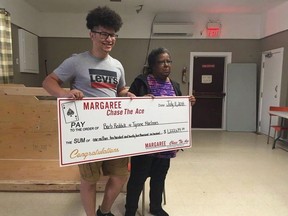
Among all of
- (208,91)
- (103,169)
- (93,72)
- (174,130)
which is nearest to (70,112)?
(93,72)

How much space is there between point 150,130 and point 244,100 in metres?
4.67

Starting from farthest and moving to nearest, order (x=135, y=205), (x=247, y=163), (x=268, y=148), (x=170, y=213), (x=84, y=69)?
1. (x=268, y=148)
2. (x=247, y=163)
3. (x=170, y=213)
4. (x=135, y=205)
5. (x=84, y=69)

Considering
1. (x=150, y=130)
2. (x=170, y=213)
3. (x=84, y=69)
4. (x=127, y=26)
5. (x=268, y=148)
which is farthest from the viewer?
(x=127, y=26)

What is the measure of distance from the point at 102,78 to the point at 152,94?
420 mm

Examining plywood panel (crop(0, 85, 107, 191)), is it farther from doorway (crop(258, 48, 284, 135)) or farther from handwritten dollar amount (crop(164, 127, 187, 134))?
doorway (crop(258, 48, 284, 135))

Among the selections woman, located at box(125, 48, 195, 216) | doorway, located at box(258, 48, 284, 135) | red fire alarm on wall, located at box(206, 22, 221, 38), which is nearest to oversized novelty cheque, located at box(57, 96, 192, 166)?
woman, located at box(125, 48, 195, 216)

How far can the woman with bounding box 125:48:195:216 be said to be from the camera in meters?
1.74

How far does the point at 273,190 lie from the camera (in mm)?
2508

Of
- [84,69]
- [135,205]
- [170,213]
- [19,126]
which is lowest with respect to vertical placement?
[170,213]

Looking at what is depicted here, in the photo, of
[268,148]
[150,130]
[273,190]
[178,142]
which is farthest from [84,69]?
[268,148]

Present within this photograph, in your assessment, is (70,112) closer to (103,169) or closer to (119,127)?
(119,127)

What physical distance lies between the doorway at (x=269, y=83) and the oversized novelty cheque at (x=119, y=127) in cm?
400

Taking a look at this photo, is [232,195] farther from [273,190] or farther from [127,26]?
[127,26]

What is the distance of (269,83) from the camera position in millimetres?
5273
